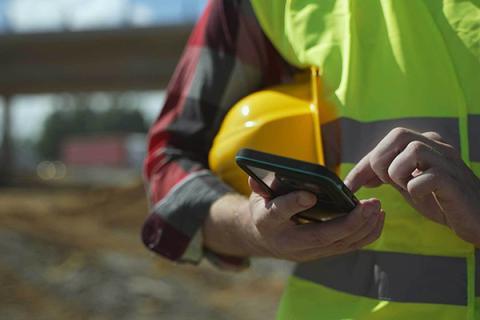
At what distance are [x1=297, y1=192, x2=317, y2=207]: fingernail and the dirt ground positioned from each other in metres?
5.96

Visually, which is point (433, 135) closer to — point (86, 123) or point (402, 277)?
point (402, 277)

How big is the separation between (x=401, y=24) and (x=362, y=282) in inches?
19.1

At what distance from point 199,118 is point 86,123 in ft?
262

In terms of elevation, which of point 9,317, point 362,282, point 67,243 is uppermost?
point 362,282

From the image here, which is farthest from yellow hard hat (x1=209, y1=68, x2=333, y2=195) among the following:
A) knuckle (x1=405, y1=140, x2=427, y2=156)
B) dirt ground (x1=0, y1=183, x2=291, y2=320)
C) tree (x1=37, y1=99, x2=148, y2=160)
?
tree (x1=37, y1=99, x2=148, y2=160)

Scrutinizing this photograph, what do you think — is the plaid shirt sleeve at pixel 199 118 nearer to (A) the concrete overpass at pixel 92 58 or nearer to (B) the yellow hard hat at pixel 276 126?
(B) the yellow hard hat at pixel 276 126

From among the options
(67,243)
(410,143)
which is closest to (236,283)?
(67,243)

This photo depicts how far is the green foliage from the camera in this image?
78000 mm

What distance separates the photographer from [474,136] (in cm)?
143

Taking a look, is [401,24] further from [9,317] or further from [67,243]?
[67,243]

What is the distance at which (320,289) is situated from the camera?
1.59 metres

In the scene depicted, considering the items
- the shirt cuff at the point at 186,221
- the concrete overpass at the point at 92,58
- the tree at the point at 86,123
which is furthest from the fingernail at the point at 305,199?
the tree at the point at 86,123

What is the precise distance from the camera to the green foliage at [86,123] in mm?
78000

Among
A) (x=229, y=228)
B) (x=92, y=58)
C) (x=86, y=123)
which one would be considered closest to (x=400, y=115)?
(x=229, y=228)
